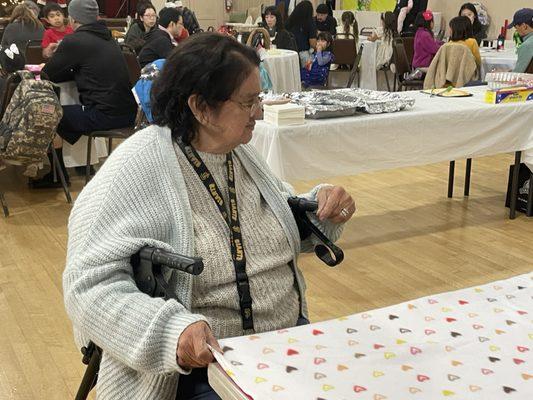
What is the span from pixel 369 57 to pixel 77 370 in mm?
6936

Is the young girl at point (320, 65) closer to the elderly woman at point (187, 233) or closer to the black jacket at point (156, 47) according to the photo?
the black jacket at point (156, 47)

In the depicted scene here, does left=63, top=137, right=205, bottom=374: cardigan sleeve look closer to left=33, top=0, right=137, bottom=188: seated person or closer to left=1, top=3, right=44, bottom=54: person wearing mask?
left=33, top=0, right=137, bottom=188: seated person

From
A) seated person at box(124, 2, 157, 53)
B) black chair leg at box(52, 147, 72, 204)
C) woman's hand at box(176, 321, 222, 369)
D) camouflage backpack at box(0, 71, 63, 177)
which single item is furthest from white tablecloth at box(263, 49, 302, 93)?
woman's hand at box(176, 321, 222, 369)

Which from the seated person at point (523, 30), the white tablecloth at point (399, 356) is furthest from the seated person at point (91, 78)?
the white tablecloth at point (399, 356)

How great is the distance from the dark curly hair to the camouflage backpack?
9.47ft

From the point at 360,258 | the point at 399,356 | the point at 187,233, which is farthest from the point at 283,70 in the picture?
the point at 399,356

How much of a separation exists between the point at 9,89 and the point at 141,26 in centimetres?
368

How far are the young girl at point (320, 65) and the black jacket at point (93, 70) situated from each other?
3.49m

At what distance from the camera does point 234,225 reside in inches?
66.9

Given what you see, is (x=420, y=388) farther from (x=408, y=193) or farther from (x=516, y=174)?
(x=408, y=193)

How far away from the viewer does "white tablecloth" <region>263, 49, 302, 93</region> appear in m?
6.92

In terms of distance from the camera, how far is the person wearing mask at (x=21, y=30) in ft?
21.4

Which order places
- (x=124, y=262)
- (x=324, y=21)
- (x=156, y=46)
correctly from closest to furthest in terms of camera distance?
(x=124, y=262) → (x=156, y=46) → (x=324, y=21)

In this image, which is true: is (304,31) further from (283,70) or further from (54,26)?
(54,26)
